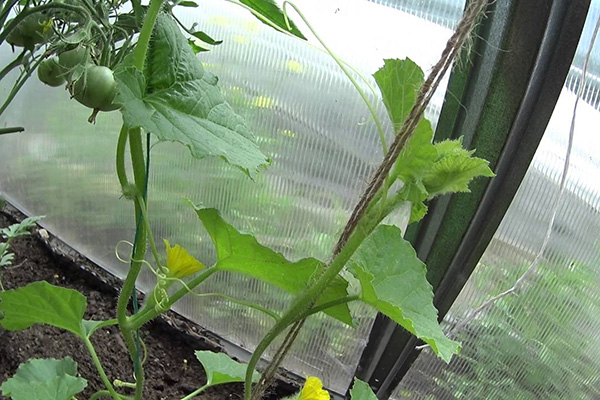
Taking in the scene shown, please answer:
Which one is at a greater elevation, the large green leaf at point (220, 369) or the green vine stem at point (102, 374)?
the green vine stem at point (102, 374)

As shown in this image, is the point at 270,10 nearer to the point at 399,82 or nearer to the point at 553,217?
the point at 399,82

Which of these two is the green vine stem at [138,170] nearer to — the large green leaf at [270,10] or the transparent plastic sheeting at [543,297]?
the large green leaf at [270,10]

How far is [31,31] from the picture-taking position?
30.6 inches

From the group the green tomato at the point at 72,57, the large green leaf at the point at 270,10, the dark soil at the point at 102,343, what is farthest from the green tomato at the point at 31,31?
the dark soil at the point at 102,343

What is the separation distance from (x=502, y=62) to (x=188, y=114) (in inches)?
21.6

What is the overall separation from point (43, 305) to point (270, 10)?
21.4 inches

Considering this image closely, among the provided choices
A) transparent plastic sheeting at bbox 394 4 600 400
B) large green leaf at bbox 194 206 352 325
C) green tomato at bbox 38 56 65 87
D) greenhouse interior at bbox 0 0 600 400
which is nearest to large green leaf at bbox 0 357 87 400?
greenhouse interior at bbox 0 0 600 400

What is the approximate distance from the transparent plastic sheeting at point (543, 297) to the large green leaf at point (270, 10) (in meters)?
0.44

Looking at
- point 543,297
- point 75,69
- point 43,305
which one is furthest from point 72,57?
point 543,297

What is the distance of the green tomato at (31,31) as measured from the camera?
0.77 m

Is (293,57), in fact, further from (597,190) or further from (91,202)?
(91,202)

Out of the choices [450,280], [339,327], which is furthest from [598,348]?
[339,327]

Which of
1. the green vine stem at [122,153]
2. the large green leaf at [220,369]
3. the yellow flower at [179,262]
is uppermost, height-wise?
the green vine stem at [122,153]

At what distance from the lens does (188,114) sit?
645 millimetres
